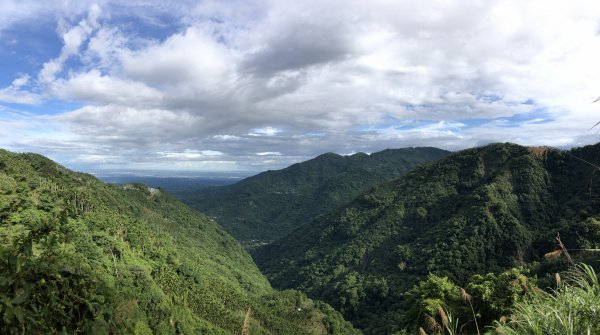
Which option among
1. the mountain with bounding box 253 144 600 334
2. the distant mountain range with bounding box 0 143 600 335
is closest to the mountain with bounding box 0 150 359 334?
the distant mountain range with bounding box 0 143 600 335

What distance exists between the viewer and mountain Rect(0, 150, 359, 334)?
13.8 feet

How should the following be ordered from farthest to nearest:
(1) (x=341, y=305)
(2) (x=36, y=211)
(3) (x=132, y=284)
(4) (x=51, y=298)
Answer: (1) (x=341, y=305) → (3) (x=132, y=284) → (2) (x=36, y=211) → (4) (x=51, y=298)

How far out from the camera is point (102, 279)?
4.86 meters

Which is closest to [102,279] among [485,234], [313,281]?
[485,234]

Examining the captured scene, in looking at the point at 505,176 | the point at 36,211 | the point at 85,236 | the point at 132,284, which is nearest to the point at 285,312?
the point at 132,284

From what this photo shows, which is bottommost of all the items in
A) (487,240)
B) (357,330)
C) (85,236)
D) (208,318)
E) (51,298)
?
(357,330)

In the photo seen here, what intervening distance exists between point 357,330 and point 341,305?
23.1 meters

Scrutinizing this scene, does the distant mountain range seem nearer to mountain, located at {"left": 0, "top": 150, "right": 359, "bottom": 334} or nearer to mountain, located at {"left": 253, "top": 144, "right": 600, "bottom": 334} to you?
mountain, located at {"left": 0, "top": 150, "right": 359, "bottom": 334}

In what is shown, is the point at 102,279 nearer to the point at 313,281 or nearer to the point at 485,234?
the point at 485,234

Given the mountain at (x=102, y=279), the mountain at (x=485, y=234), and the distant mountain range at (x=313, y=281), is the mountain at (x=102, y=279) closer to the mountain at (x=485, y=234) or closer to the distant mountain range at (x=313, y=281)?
the distant mountain range at (x=313, y=281)

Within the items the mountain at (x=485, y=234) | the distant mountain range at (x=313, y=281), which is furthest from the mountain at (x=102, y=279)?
the mountain at (x=485, y=234)

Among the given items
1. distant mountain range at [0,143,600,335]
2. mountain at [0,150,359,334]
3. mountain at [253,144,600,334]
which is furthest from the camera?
mountain at [253,144,600,334]

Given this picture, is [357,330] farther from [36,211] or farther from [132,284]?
[36,211]

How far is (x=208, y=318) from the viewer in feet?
320
